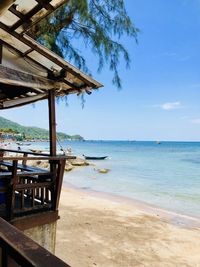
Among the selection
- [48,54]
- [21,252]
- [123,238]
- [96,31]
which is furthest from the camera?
[96,31]

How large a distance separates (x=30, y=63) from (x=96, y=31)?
9.08 ft

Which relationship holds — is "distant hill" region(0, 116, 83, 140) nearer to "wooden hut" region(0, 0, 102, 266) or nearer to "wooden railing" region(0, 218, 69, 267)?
"wooden hut" region(0, 0, 102, 266)

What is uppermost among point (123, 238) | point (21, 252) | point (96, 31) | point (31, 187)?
point (96, 31)

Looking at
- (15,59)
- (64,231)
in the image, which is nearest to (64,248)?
(64,231)

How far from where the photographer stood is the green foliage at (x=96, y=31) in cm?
635

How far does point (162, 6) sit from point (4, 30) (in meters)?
5.93

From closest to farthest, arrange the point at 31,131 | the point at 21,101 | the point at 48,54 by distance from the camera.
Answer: the point at 48,54
the point at 21,101
the point at 31,131

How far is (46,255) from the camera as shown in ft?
2.81

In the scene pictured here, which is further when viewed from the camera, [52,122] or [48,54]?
[52,122]

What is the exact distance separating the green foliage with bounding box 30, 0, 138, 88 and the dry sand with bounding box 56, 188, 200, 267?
3.87 metres

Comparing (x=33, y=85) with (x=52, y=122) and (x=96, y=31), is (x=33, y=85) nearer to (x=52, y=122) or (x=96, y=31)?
(x=52, y=122)

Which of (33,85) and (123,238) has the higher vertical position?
(33,85)

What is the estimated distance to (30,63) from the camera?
4.34 metres

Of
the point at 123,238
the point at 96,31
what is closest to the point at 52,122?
the point at 96,31
